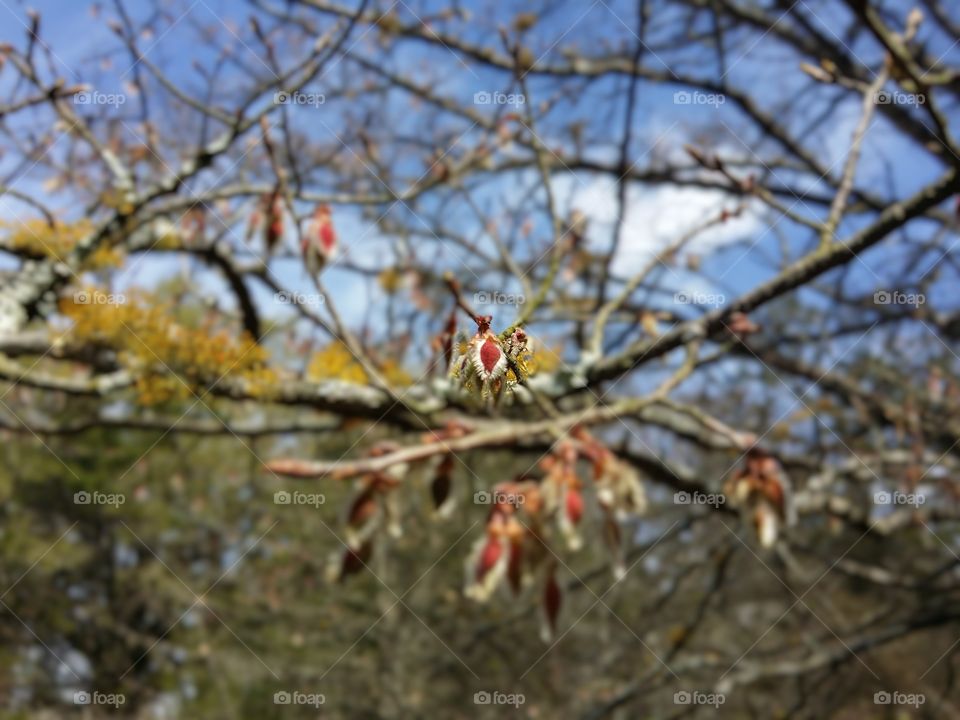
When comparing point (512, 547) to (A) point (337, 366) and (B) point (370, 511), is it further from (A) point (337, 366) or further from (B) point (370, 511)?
(A) point (337, 366)

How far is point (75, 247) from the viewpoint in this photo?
7.10 feet

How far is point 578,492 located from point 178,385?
3.53 ft

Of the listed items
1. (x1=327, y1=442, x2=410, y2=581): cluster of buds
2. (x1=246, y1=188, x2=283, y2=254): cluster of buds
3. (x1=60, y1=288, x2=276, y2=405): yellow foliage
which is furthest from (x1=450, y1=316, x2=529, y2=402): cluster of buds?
(x1=246, y1=188, x2=283, y2=254): cluster of buds

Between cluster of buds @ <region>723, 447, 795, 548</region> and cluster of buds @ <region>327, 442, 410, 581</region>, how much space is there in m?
0.90

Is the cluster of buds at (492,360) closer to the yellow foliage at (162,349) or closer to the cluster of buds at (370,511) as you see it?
the cluster of buds at (370,511)

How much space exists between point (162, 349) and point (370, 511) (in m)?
0.72

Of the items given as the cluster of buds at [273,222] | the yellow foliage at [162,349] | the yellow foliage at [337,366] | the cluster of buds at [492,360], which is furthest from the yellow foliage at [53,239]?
the cluster of buds at [492,360]

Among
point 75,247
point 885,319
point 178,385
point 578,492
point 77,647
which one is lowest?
point 77,647

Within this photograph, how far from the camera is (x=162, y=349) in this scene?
6.56 ft

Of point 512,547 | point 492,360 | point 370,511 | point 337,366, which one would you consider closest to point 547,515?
point 512,547

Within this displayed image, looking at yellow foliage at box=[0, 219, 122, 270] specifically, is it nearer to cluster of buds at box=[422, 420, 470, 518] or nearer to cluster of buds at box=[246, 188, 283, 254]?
cluster of buds at box=[246, 188, 283, 254]

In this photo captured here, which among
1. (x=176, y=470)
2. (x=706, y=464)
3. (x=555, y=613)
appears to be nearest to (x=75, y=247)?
(x=555, y=613)

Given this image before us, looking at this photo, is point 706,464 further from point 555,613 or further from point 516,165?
point 555,613

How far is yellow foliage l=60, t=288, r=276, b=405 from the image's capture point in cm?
198
